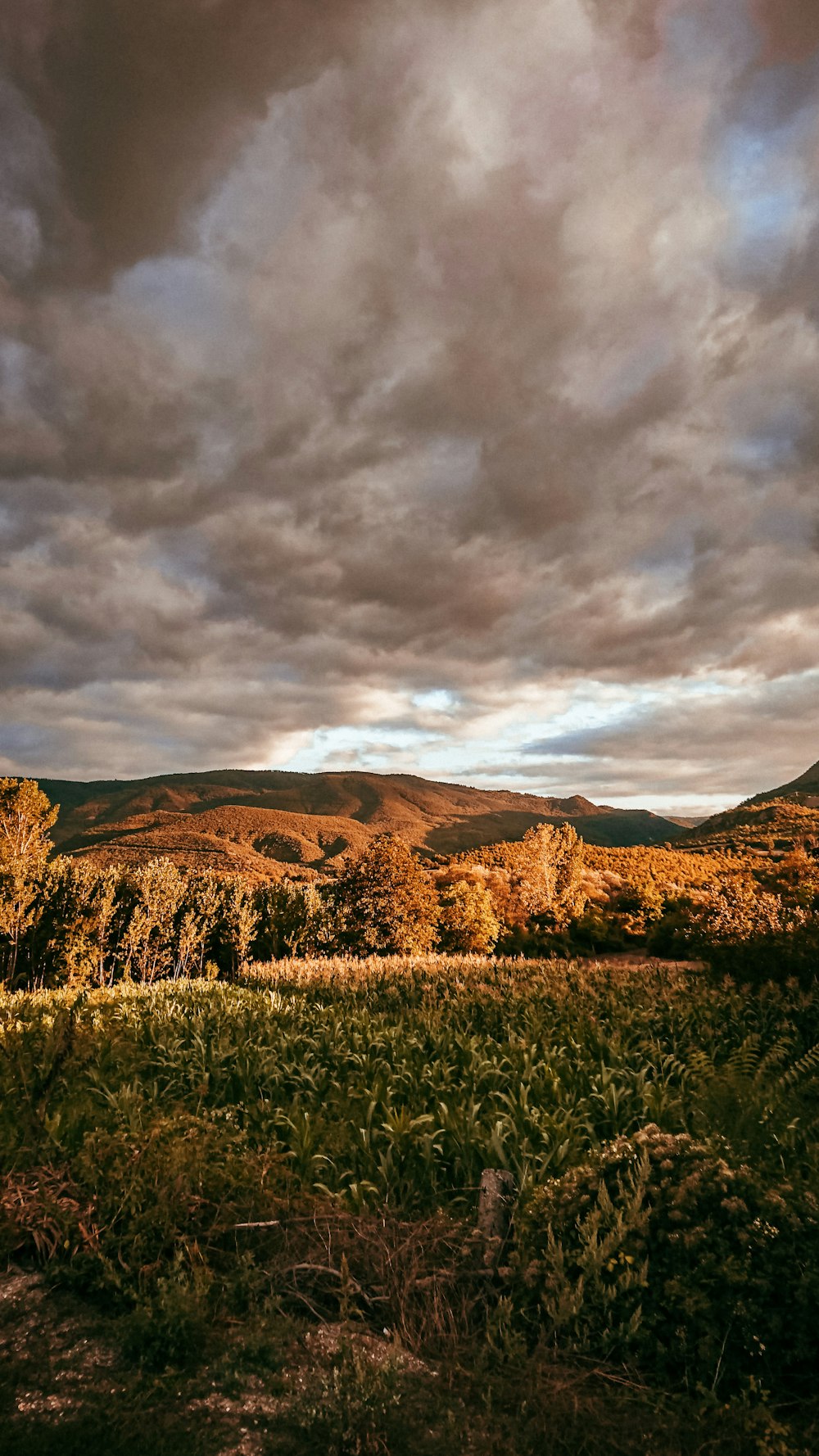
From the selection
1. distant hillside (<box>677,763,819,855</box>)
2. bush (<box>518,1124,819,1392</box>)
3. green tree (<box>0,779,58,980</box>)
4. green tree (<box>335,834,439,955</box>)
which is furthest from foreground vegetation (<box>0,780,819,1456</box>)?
distant hillside (<box>677,763,819,855</box>)

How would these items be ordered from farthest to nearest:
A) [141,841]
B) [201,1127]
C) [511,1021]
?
[141,841], [511,1021], [201,1127]

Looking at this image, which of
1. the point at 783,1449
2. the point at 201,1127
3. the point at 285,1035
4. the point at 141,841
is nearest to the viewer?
the point at 783,1449

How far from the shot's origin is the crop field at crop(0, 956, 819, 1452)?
144 inches

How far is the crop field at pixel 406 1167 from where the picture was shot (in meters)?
3.66

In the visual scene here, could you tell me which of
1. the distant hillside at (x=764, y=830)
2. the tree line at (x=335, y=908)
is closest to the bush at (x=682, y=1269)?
the tree line at (x=335, y=908)

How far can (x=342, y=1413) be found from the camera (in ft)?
10.2

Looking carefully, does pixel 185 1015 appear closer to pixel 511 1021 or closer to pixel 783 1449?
pixel 511 1021

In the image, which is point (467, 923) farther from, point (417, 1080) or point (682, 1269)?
point (682, 1269)

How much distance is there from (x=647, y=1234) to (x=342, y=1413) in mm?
1813

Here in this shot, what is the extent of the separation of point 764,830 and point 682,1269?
10903 cm

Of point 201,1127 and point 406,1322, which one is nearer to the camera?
point 406,1322

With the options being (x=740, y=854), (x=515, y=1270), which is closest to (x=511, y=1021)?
(x=515, y=1270)

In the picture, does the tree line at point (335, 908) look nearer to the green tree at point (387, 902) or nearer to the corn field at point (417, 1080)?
the green tree at point (387, 902)

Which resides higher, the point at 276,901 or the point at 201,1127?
the point at 201,1127
